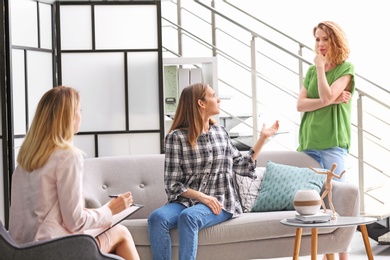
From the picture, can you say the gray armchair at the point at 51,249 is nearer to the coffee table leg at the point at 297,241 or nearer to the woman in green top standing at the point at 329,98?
the coffee table leg at the point at 297,241

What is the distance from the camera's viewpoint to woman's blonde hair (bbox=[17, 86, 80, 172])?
3131mm

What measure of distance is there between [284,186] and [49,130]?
1.95m

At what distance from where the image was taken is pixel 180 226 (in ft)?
13.8

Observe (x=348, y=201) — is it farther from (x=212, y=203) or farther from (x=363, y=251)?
(x=363, y=251)

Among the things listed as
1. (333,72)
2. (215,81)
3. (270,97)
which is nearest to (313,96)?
(333,72)

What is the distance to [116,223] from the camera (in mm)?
3395

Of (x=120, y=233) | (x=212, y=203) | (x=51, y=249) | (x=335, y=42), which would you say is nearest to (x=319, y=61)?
(x=335, y=42)

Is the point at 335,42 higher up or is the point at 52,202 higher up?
the point at 335,42

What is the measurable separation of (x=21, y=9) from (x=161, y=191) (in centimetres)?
179

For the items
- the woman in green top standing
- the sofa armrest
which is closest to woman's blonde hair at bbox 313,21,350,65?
the woman in green top standing

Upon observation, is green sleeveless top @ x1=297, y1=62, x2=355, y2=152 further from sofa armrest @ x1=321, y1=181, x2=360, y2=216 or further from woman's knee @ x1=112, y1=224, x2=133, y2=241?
woman's knee @ x1=112, y1=224, x2=133, y2=241

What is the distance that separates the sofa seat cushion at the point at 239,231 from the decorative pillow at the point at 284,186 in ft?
0.94

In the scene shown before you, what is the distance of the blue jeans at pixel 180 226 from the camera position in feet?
13.7

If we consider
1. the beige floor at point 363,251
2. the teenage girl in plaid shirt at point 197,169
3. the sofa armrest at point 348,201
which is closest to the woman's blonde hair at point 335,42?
the teenage girl in plaid shirt at point 197,169
